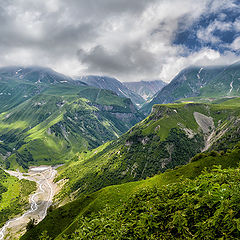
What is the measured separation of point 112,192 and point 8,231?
184 m

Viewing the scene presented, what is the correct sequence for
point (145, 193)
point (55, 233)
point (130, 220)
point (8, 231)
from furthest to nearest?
point (8, 231)
point (55, 233)
point (145, 193)
point (130, 220)

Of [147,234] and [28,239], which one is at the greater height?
[147,234]

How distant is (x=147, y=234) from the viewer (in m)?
13.3

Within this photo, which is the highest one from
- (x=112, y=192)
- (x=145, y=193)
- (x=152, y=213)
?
(x=152, y=213)

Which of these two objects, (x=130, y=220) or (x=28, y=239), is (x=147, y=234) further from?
(x=28, y=239)

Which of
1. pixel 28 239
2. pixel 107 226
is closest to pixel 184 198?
pixel 107 226

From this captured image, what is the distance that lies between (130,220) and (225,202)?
8817mm

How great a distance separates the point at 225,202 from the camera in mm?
11484

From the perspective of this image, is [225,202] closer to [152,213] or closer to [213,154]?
[152,213]

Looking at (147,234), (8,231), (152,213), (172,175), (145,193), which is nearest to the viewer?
(147,234)

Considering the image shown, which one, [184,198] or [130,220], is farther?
[130,220]

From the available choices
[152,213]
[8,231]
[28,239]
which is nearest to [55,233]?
[28,239]

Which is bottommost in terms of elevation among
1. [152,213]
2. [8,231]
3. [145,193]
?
[8,231]

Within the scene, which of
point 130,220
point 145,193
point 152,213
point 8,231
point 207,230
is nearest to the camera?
point 207,230
